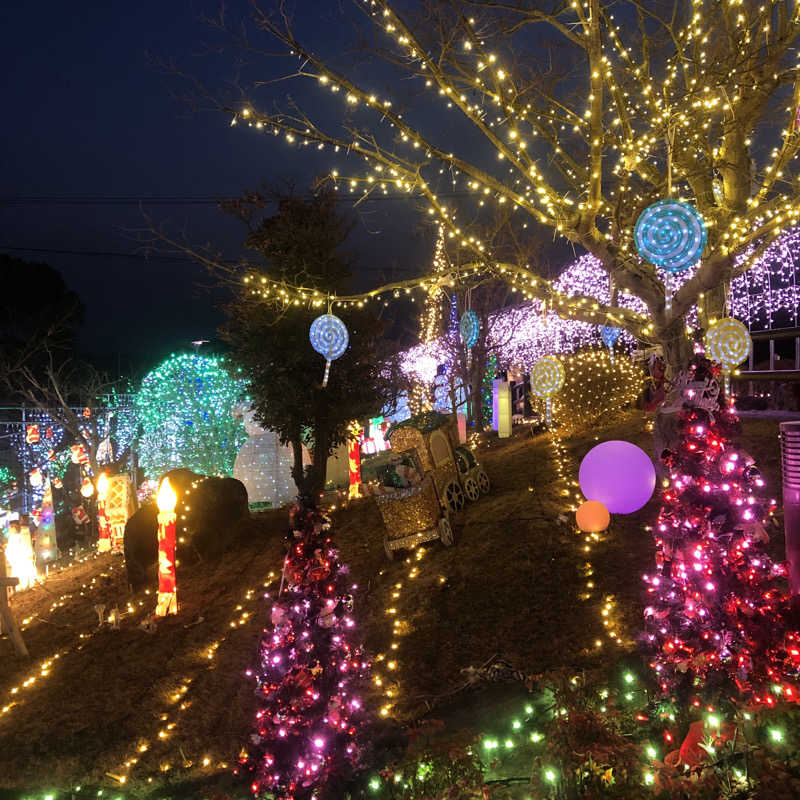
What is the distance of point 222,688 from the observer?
646cm

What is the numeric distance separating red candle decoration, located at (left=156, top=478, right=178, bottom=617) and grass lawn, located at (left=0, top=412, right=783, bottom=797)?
0.32 metres

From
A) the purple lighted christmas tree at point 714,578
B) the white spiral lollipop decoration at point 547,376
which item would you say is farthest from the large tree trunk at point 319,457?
the purple lighted christmas tree at point 714,578

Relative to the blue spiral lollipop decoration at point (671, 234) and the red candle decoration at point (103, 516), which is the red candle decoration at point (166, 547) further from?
the blue spiral lollipop decoration at point (671, 234)

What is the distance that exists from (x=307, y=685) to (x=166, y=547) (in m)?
4.75

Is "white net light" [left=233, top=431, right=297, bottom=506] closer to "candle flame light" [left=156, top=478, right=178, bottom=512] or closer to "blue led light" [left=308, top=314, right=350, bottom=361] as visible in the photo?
"blue led light" [left=308, top=314, right=350, bottom=361]

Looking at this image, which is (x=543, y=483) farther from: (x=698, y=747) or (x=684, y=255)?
(x=698, y=747)

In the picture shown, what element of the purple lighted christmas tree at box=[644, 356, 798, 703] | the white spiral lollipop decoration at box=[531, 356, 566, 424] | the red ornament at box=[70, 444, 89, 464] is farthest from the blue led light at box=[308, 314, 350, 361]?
the red ornament at box=[70, 444, 89, 464]

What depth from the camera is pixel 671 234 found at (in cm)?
580

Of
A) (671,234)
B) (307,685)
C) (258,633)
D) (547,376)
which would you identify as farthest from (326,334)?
(547,376)

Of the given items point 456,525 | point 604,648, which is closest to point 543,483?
point 456,525

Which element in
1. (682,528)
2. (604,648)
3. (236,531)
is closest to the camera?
(682,528)

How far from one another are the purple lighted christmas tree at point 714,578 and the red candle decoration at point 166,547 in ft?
20.8

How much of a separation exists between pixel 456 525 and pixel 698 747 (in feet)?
19.6

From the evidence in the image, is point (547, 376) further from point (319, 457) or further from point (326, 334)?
point (326, 334)
